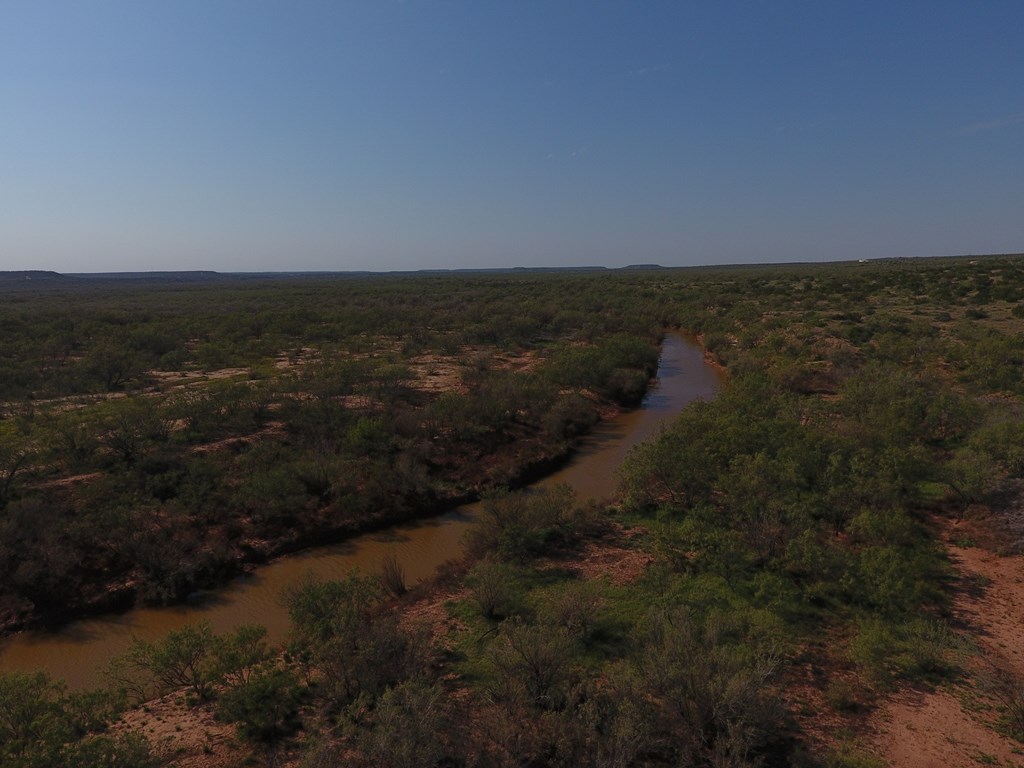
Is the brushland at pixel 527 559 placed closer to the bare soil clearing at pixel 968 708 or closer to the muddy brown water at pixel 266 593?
the bare soil clearing at pixel 968 708

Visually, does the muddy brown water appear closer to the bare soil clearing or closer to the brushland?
the brushland

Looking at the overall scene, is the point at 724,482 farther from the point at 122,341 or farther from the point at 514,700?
the point at 122,341

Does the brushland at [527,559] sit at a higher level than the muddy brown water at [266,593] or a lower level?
higher

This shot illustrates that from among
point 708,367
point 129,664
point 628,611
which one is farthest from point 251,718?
point 708,367

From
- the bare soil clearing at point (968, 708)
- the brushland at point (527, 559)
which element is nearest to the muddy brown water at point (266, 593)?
the brushland at point (527, 559)

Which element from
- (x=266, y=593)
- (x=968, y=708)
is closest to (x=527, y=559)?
(x=266, y=593)
